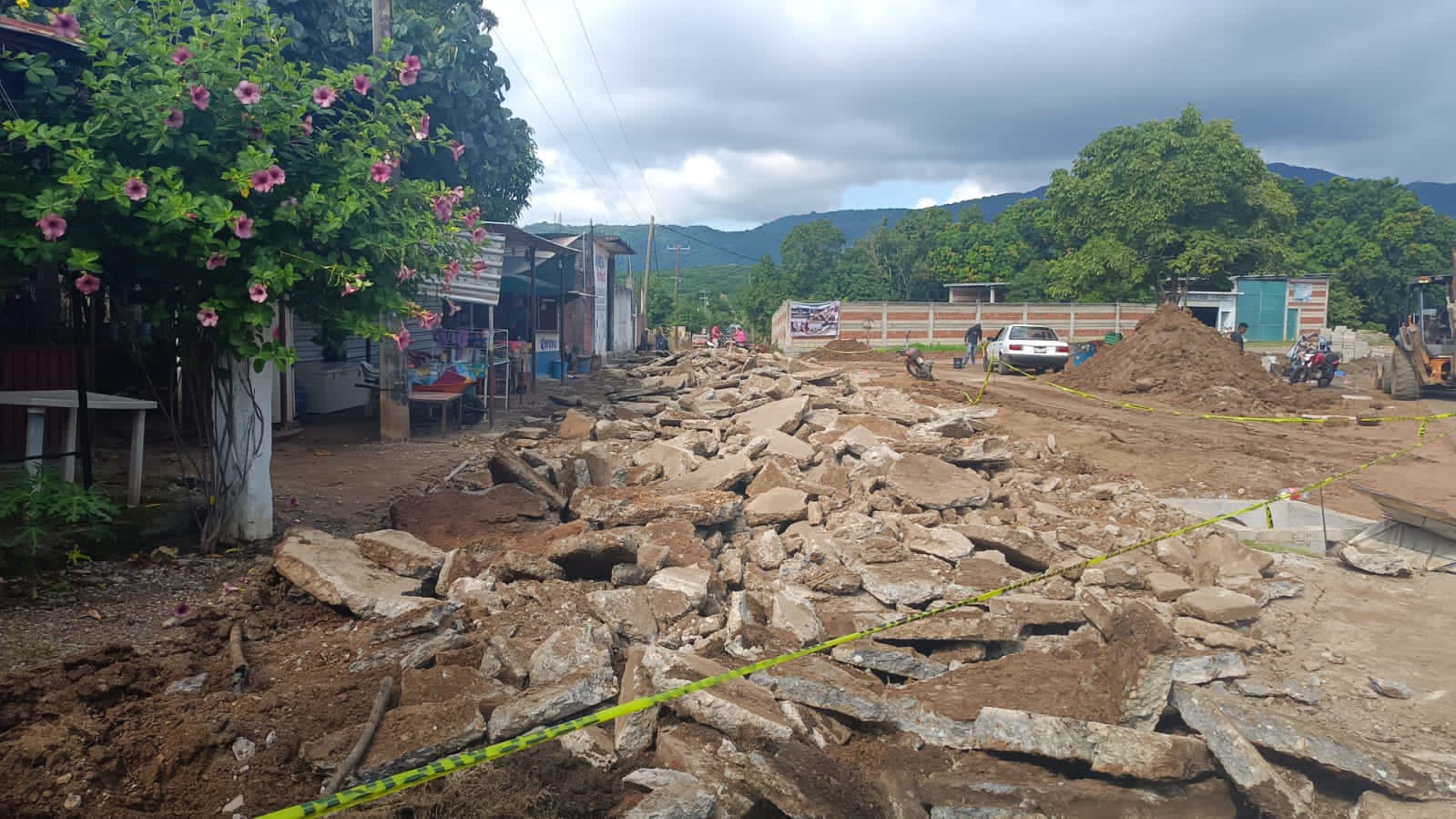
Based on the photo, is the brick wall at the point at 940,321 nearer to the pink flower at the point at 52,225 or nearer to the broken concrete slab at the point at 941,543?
the broken concrete slab at the point at 941,543

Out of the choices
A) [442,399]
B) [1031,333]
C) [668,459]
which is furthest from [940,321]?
[668,459]

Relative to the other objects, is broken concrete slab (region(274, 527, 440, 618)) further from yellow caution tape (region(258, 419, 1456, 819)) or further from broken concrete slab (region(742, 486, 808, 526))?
broken concrete slab (region(742, 486, 808, 526))

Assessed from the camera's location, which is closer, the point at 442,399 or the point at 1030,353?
the point at 442,399

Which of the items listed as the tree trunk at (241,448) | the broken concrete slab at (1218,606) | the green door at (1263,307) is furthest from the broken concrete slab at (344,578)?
the green door at (1263,307)

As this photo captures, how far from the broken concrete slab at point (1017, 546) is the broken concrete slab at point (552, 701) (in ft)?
11.8

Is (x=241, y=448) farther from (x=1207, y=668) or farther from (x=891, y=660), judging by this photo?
(x=1207, y=668)

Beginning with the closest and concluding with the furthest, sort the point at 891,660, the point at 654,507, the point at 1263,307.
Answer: the point at 891,660 → the point at 654,507 → the point at 1263,307

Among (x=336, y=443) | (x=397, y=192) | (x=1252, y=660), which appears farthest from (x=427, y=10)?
(x=1252, y=660)

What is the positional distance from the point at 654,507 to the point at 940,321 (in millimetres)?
32998

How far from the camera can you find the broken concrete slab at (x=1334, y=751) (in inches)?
139

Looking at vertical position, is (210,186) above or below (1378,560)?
above

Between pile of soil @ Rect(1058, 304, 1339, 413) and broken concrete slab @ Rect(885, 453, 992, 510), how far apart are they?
36.9ft

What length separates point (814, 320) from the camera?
1496 inches

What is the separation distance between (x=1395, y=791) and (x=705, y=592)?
343 centimetres
